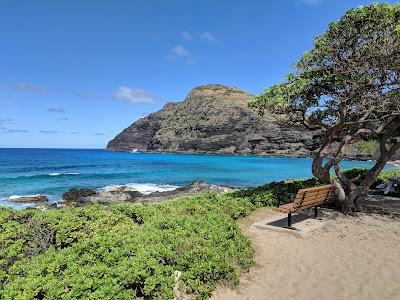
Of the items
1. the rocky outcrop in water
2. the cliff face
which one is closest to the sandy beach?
the rocky outcrop in water

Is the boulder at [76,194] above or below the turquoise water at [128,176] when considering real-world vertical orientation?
above

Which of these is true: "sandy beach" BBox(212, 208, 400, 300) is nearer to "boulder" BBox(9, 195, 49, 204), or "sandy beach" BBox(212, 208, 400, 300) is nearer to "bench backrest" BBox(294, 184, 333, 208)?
"bench backrest" BBox(294, 184, 333, 208)

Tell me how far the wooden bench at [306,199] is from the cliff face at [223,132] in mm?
110380

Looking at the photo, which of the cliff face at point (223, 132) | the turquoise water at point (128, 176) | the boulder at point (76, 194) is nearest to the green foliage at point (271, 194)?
the boulder at point (76, 194)

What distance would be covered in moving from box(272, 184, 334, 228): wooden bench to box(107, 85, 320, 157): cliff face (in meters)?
110

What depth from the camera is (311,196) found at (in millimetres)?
11266

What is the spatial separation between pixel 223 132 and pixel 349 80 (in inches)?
5596

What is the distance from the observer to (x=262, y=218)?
1238 centimetres

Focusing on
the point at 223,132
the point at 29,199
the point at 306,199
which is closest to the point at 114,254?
the point at 306,199

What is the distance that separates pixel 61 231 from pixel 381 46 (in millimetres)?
12286

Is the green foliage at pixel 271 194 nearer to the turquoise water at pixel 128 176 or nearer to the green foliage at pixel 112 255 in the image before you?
the green foliage at pixel 112 255

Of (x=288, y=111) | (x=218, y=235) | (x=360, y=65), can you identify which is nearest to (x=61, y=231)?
(x=218, y=235)

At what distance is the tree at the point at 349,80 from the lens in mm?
11555

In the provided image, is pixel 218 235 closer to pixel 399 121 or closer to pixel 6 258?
pixel 6 258
